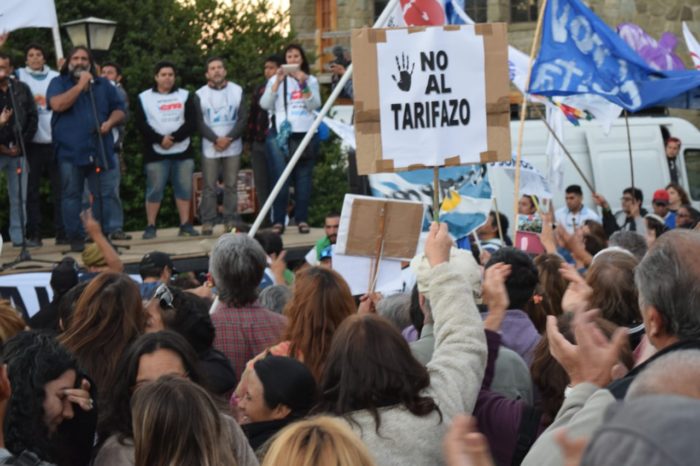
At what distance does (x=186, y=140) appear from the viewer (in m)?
12.4

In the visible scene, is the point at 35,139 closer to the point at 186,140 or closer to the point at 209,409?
the point at 186,140

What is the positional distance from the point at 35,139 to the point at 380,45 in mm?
6024

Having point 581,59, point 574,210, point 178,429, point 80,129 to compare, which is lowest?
point 574,210

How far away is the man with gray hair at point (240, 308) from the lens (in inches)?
226

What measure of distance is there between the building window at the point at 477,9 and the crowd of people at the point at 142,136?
14.4 metres

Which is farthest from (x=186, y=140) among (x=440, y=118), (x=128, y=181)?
(x=440, y=118)

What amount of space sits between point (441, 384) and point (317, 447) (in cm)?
107

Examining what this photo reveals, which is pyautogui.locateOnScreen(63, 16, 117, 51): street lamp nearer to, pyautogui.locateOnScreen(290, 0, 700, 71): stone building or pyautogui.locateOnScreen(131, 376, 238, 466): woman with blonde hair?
pyautogui.locateOnScreen(131, 376, 238, 466): woman with blonde hair

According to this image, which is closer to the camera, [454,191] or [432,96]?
[432,96]

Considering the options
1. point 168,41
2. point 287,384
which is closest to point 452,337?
point 287,384

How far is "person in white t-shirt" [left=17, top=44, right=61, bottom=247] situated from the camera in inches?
465

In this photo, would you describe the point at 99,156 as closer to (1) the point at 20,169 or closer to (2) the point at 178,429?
(1) the point at 20,169

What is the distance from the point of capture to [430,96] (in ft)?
22.1

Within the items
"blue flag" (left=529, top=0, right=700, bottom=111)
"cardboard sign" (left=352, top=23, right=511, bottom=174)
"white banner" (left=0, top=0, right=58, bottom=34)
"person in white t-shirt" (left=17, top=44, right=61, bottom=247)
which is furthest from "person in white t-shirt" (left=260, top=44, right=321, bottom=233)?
"cardboard sign" (left=352, top=23, right=511, bottom=174)
